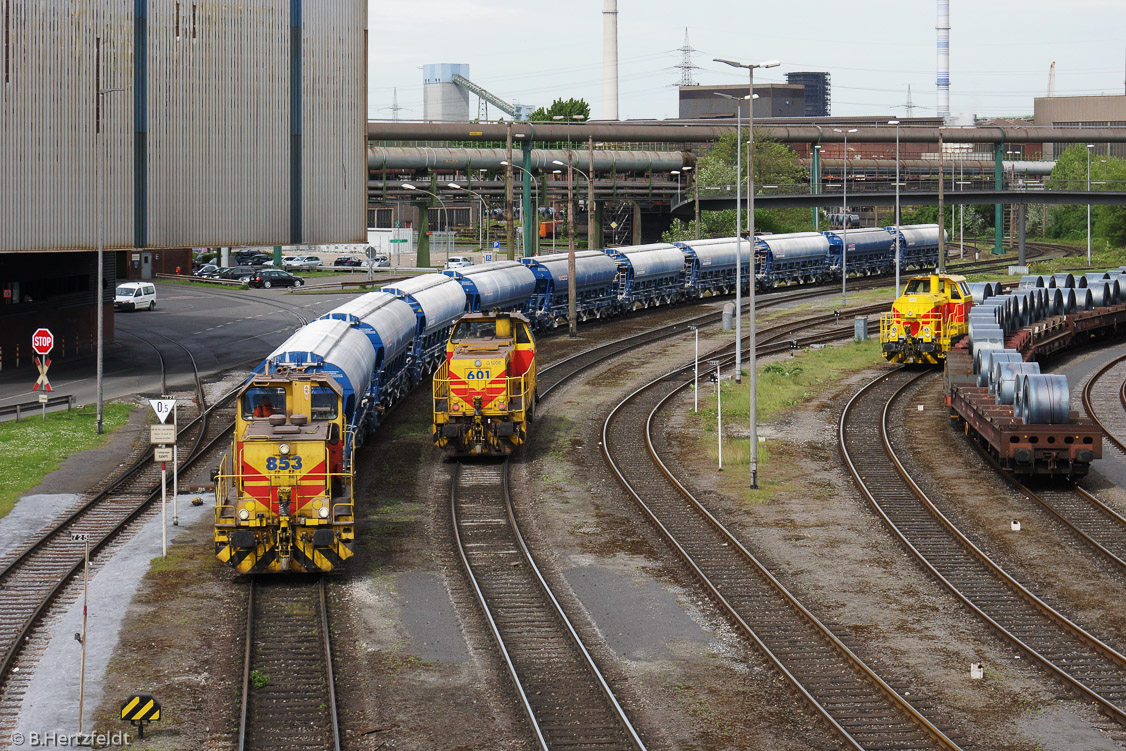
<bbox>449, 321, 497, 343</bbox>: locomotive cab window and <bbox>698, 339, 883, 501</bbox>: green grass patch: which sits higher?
<bbox>449, 321, 497, 343</bbox>: locomotive cab window

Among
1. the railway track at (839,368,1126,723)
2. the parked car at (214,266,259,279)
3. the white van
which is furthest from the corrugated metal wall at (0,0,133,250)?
the parked car at (214,266,259,279)

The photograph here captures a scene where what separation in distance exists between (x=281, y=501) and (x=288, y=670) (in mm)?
4107

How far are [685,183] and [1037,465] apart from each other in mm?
79954

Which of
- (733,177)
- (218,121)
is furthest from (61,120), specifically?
(733,177)

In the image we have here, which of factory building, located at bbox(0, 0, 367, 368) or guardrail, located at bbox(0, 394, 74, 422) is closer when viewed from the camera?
guardrail, located at bbox(0, 394, 74, 422)

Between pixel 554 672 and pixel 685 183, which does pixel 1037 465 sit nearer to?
pixel 554 672

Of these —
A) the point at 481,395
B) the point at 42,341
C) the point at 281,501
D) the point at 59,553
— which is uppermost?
the point at 42,341

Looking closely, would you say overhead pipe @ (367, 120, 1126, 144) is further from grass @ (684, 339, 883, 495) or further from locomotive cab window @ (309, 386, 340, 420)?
locomotive cab window @ (309, 386, 340, 420)

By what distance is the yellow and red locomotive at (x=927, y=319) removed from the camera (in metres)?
47.1

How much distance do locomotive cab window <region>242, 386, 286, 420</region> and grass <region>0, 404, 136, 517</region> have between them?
8287 millimetres

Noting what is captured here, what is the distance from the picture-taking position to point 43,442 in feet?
119

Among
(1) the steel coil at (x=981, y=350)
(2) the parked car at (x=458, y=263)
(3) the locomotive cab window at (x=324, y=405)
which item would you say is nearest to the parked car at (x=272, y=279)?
(2) the parked car at (x=458, y=263)

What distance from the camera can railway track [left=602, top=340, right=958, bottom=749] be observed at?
17.2 meters

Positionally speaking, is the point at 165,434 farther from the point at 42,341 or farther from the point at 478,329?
the point at 42,341
